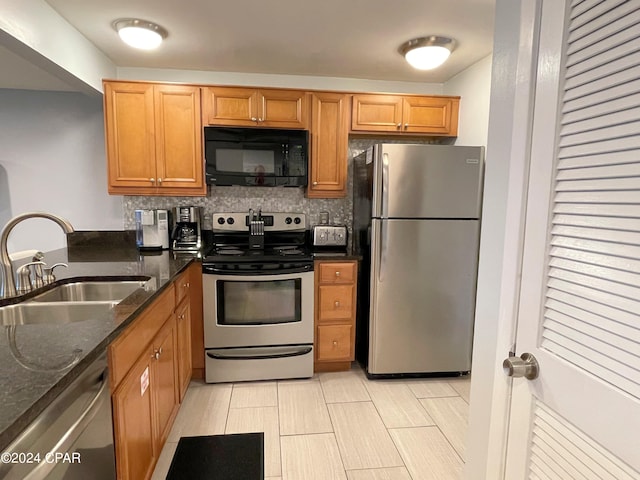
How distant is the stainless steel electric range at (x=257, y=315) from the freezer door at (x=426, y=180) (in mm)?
736

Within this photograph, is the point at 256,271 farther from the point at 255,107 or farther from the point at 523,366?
the point at 523,366

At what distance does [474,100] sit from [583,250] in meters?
2.33

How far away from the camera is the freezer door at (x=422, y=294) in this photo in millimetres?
2598

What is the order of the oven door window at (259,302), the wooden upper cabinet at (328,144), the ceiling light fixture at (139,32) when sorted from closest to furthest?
the ceiling light fixture at (139,32) → the oven door window at (259,302) → the wooden upper cabinet at (328,144)

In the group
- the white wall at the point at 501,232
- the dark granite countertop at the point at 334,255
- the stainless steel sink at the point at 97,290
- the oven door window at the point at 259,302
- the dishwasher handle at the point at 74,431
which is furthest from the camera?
the dark granite countertop at the point at 334,255

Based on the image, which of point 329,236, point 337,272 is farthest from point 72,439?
point 329,236

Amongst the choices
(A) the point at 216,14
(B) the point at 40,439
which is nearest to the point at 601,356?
(B) the point at 40,439

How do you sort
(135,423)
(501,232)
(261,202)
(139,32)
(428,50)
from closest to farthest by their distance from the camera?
(501,232) < (135,423) < (139,32) < (428,50) < (261,202)

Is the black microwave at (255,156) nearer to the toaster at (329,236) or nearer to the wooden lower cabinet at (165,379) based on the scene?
Answer: the toaster at (329,236)

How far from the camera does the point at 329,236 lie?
9.72 ft

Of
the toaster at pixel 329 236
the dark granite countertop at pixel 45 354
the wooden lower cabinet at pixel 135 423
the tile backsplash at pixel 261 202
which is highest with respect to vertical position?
the tile backsplash at pixel 261 202

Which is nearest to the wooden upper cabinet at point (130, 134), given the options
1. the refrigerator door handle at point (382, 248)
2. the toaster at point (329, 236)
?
the toaster at point (329, 236)

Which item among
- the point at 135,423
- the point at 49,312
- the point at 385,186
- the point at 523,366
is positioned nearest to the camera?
the point at 523,366

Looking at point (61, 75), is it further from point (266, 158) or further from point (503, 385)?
point (503, 385)
